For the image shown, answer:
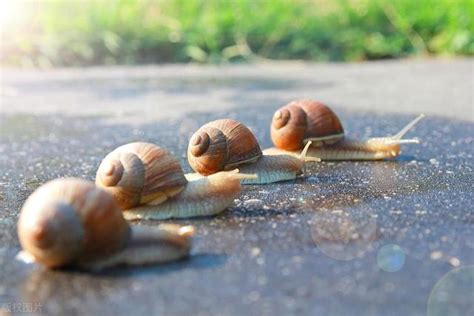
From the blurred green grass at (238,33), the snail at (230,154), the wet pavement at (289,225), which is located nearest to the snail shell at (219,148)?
the snail at (230,154)

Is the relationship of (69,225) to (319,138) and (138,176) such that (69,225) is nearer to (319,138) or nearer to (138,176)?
(138,176)

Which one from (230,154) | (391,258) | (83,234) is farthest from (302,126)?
(83,234)

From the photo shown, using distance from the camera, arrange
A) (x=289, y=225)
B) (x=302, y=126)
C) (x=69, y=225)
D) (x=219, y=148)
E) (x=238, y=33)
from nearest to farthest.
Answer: (x=69, y=225), (x=289, y=225), (x=219, y=148), (x=302, y=126), (x=238, y=33)

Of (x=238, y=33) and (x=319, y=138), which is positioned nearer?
(x=319, y=138)

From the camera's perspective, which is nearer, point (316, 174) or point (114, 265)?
point (114, 265)

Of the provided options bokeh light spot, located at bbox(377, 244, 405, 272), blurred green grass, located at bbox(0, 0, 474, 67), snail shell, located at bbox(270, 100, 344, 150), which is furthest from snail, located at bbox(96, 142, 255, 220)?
blurred green grass, located at bbox(0, 0, 474, 67)

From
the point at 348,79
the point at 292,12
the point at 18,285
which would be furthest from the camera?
the point at 292,12

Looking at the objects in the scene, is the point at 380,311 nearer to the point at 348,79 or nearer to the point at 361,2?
the point at 348,79

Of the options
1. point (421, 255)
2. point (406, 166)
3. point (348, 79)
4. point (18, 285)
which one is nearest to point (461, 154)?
point (406, 166)
